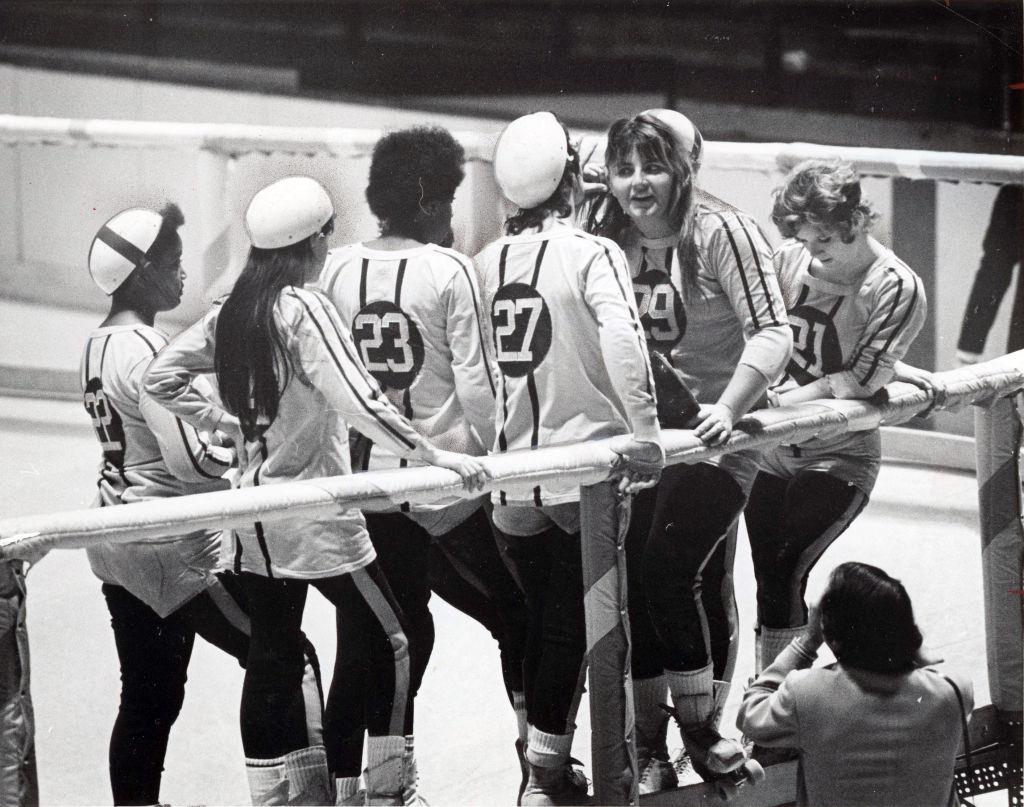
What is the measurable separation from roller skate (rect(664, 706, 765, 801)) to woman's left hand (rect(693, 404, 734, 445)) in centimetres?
55

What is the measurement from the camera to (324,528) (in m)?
2.44

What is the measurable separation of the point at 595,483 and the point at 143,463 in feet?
2.63

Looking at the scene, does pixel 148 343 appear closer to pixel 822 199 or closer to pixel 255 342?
pixel 255 342

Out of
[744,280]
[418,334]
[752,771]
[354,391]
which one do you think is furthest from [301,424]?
[752,771]

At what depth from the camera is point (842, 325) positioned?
2.89 m

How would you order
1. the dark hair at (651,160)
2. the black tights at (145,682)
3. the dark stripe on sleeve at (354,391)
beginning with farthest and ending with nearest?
the dark hair at (651,160) → the black tights at (145,682) → the dark stripe on sleeve at (354,391)

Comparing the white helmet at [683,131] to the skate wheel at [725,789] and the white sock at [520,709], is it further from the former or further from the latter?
the skate wheel at [725,789]

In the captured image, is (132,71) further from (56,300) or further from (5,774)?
(5,774)

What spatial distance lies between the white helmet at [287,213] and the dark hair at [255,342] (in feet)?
0.08

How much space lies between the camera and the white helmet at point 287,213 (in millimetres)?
2451

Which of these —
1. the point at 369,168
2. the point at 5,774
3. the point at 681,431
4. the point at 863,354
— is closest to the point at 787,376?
the point at 863,354

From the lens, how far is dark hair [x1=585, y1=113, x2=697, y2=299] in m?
2.67

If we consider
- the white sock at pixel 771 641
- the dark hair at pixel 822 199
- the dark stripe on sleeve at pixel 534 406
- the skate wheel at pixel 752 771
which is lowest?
the skate wheel at pixel 752 771

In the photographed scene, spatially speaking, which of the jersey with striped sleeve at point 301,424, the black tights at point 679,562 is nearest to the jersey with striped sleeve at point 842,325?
the black tights at point 679,562
